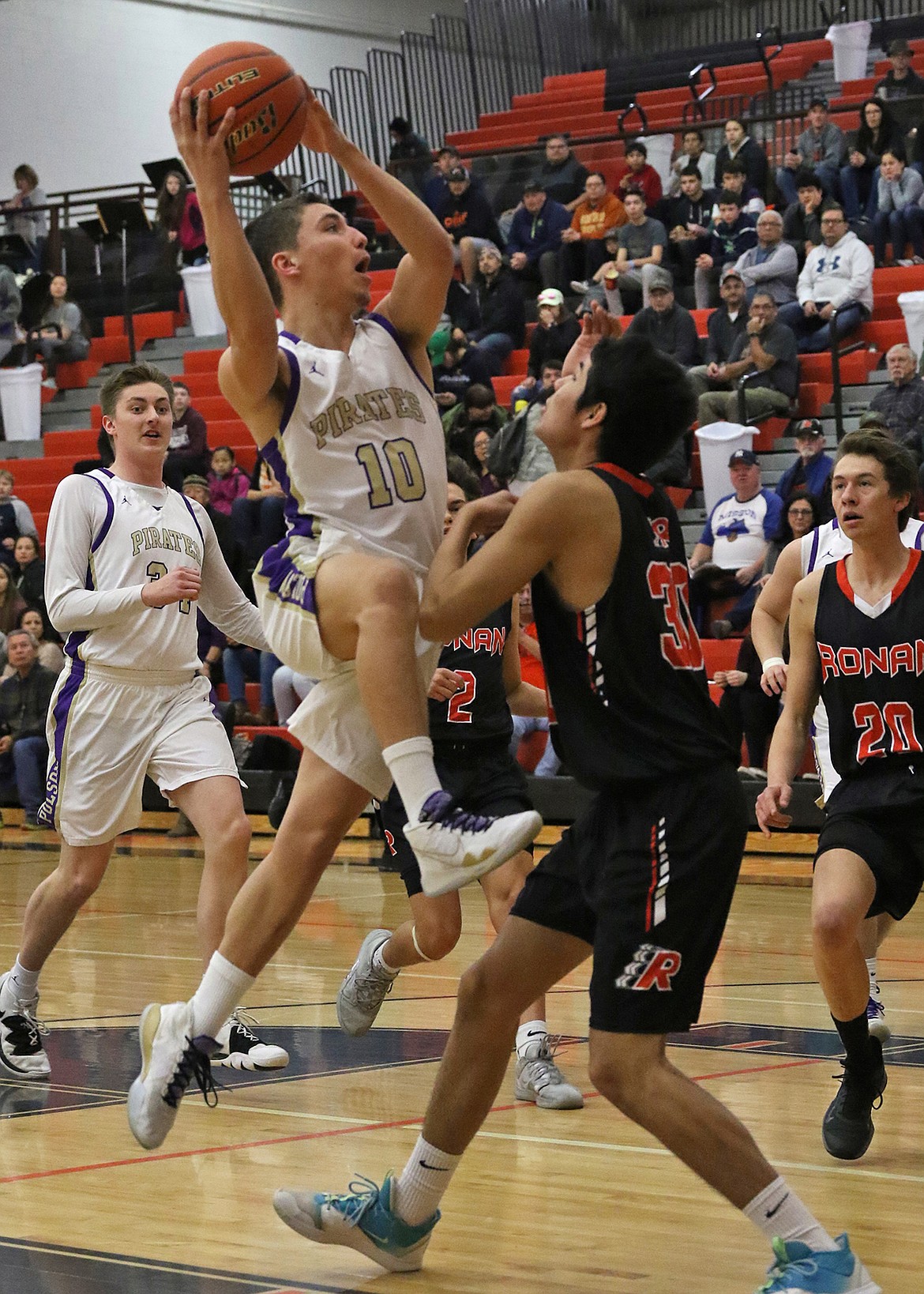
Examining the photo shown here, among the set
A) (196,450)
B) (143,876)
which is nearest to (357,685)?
(143,876)

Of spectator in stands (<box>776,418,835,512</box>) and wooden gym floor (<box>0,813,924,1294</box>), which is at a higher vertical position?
spectator in stands (<box>776,418,835,512</box>)

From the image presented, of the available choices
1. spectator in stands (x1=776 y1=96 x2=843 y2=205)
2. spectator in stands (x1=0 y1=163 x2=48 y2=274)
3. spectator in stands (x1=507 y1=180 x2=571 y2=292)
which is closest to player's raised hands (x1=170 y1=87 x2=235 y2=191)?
spectator in stands (x1=776 y1=96 x2=843 y2=205)

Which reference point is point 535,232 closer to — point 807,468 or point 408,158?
point 408,158

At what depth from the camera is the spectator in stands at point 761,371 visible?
40.2 feet

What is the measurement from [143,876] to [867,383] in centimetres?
600

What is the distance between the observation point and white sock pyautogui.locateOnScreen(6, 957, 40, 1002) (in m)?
5.30

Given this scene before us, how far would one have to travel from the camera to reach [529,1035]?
4961 mm

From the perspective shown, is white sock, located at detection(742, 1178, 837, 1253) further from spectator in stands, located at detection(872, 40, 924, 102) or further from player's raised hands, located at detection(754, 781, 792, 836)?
spectator in stands, located at detection(872, 40, 924, 102)

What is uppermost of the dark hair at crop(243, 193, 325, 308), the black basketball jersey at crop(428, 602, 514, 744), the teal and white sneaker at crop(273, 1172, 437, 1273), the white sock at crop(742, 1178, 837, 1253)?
the dark hair at crop(243, 193, 325, 308)

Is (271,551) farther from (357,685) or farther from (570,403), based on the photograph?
(570,403)

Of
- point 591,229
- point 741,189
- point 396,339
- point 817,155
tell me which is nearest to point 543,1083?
point 396,339

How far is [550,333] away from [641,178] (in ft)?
9.60

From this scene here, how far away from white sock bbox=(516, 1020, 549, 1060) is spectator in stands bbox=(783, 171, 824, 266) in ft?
30.8

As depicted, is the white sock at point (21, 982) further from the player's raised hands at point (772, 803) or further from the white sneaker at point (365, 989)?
the player's raised hands at point (772, 803)
